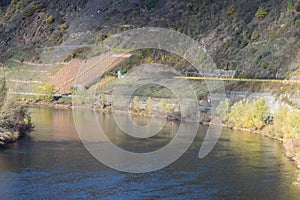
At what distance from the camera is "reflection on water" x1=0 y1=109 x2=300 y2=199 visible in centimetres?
3130

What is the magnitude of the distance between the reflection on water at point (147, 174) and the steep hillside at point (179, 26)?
2161 centimetres

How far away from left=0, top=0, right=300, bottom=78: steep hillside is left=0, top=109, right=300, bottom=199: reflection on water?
851 inches

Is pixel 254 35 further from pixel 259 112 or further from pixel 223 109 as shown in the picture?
pixel 259 112

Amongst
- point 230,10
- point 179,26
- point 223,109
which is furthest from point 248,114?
point 179,26

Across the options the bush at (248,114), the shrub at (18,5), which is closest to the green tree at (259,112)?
the bush at (248,114)

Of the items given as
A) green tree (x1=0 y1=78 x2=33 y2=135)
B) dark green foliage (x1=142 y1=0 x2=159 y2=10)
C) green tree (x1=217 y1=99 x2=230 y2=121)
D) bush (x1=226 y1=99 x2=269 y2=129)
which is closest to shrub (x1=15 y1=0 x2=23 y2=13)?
dark green foliage (x1=142 y1=0 x2=159 y2=10)

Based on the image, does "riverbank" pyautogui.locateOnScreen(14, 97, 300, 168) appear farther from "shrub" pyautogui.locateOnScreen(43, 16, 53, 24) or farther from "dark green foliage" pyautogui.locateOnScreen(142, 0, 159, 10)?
"dark green foliage" pyautogui.locateOnScreen(142, 0, 159, 10)

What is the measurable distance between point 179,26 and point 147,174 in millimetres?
57430

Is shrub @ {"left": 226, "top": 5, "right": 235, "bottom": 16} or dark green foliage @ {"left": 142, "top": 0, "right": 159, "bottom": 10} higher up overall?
dark green foliage @ {"left": 142, "top": 0, "right": 159, "bottom": 10}

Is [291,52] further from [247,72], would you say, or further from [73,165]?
[73,165]

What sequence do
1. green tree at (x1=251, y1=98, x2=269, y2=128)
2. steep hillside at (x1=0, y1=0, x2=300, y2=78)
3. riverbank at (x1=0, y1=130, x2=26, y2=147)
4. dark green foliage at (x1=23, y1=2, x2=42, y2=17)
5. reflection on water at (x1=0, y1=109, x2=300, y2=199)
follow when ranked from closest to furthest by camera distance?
1. reflection on water at (x1=0, y1=109, x2=300, y2=199)
2. riverbank at (x1=0, y1=130, x2=26, y2=147)
3. green tree at (x1=251, y1=98, x2=269, y2=128)
4. steep hillside at (x1=0, y1=0, x2=300, y2=78)
5. dark green foliage at (x1=23, y1=2, x2=42, y2=17)

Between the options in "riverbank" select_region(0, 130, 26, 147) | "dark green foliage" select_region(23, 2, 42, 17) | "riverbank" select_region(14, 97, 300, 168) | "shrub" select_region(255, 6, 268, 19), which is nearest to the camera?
"riverbank" select_region(14, 97, 300, 168)

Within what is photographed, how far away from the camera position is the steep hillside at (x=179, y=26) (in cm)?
6800

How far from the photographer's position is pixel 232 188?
32.5 m
